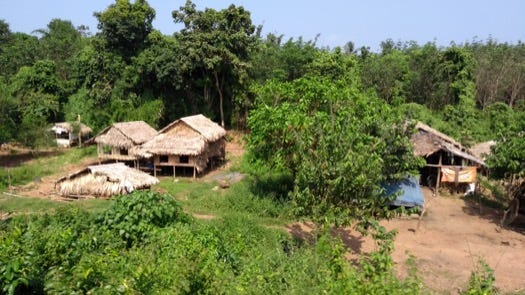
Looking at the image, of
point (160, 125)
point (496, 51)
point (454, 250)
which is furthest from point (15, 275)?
point (496, 51)

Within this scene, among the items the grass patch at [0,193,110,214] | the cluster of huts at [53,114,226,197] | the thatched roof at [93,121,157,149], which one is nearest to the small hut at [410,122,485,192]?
the cluster of huts at [53,114,226,197]

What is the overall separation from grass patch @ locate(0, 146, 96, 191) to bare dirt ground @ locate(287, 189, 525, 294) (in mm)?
14464

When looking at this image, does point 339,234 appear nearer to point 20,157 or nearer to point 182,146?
point 182,146

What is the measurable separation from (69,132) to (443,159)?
78.0 ft

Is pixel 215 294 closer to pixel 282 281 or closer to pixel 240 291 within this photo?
pixel 240 291

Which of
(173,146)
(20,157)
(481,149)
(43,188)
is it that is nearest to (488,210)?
(481,149)

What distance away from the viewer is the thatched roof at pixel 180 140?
21.6 m

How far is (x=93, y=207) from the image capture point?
16219 mm

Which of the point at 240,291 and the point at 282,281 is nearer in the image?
the point at 240,291

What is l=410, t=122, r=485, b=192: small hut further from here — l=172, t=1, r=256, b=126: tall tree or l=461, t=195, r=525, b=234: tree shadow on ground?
l=172, t=1, r=256, b=126: tall tree

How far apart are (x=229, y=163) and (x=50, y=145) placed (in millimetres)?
13350

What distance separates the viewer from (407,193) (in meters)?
16.9

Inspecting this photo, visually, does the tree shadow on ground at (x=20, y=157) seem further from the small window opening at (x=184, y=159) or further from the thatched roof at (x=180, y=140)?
the small window opening at (x=184, y=159)

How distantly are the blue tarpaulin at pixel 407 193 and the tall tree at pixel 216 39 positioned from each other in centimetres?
1375
